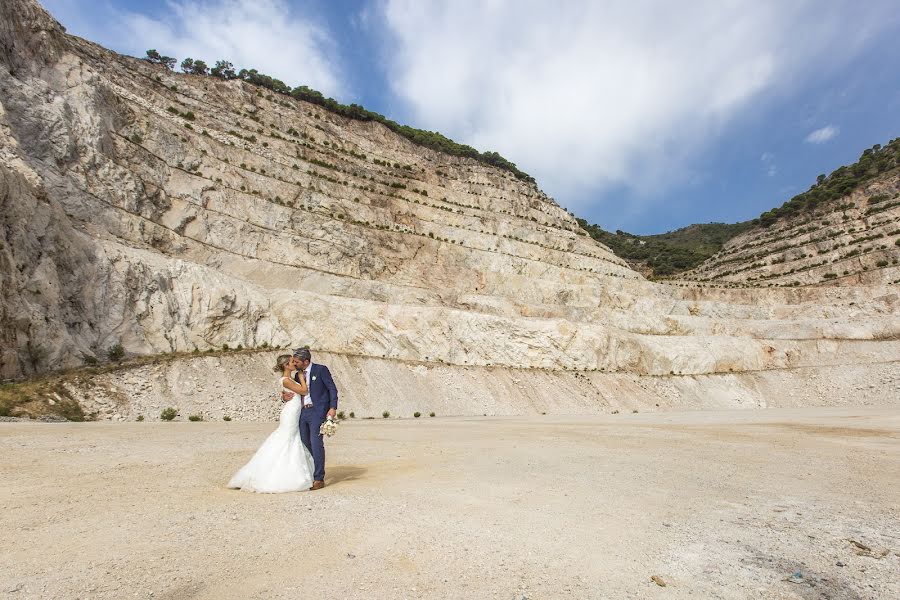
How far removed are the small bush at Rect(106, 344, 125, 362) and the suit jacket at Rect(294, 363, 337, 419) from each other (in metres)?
21.3

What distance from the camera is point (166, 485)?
23.0 feet

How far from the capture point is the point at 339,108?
7550cm

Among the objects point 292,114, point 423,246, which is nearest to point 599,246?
point 423,246

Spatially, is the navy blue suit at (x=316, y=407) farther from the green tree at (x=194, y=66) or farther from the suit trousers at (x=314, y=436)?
the green tree at (x=194, y=66)

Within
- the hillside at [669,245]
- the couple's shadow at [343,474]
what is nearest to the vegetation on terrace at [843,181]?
the hillside at [669,245]

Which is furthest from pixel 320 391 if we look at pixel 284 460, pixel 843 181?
pixel 843 181

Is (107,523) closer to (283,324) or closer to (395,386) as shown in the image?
(395,386)

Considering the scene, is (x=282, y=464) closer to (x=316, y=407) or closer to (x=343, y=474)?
(x=316, y=407)

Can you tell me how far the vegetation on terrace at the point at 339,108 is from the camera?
6719cm

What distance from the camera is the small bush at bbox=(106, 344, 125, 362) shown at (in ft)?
77.9

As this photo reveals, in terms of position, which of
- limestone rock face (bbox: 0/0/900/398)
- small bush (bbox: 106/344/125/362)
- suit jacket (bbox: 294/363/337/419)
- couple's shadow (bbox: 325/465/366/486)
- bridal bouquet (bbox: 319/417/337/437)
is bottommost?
couple's shadow (bbox: 325/465/366/486)

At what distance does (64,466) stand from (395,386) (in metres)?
22.3

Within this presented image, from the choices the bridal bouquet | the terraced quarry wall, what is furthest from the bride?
the terraced quarry wall

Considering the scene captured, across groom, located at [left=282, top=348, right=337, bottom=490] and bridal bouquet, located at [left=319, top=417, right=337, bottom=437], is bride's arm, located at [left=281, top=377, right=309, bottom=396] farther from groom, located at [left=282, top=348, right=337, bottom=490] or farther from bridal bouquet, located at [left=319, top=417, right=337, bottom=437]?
bridal bouquet, located at [left=319, top=417, right=337, bottom=437]
